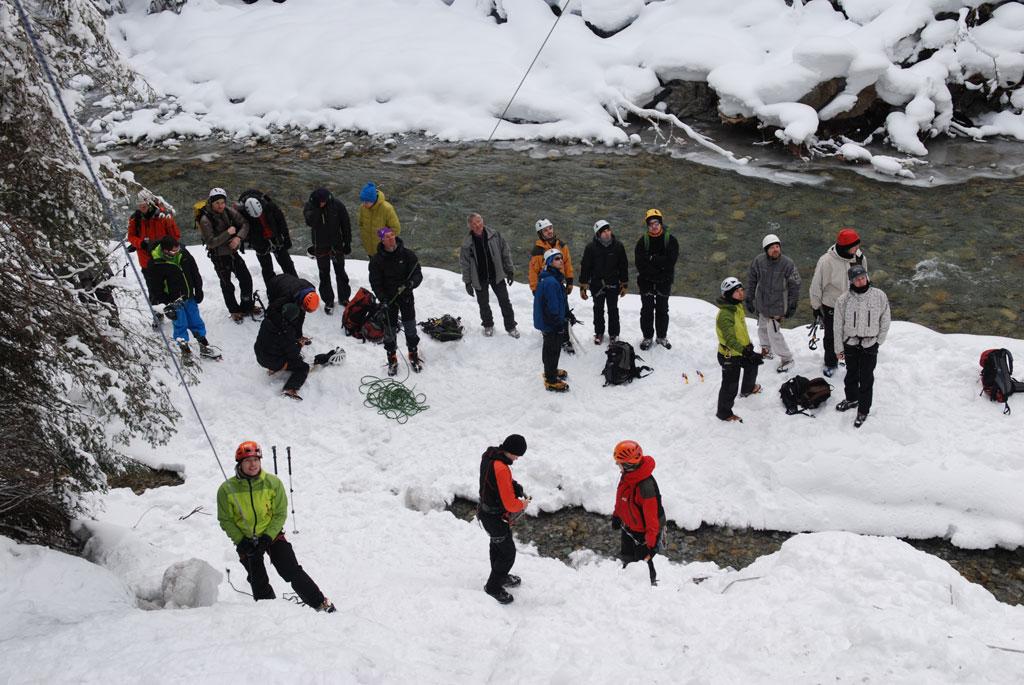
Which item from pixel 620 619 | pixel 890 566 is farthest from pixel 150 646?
pixel 890 566

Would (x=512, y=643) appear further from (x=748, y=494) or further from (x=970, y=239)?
(x=970, y=239)

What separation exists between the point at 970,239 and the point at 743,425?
760 cm

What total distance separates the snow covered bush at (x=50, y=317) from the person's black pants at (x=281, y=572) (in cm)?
139

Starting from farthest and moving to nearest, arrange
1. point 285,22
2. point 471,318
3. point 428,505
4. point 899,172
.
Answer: point 285,22 → point 899,172 → point 471,318 → point 428,505

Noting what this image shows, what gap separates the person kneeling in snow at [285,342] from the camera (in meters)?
9.69

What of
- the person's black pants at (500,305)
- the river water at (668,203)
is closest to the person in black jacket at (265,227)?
the person's black pants at (500,305)

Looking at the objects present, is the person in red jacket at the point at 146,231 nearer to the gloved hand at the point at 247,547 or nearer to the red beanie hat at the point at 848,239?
the gloved hand at the point at 247,547

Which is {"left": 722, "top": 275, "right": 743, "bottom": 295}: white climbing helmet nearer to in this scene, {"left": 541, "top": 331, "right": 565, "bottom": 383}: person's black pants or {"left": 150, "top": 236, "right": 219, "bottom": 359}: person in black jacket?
{"left": 541, "top": 331, "right": 565, "bottom": 383}: person's black pants

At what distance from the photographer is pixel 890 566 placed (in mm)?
6344

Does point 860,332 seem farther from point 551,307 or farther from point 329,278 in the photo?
point 329,278

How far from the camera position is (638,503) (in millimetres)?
6750

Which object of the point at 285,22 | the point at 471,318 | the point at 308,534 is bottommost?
the point at 308,534

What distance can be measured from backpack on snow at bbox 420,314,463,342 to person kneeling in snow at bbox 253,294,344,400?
1697 millimetres

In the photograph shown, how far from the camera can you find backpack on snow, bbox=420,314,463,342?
10750 millimetres
